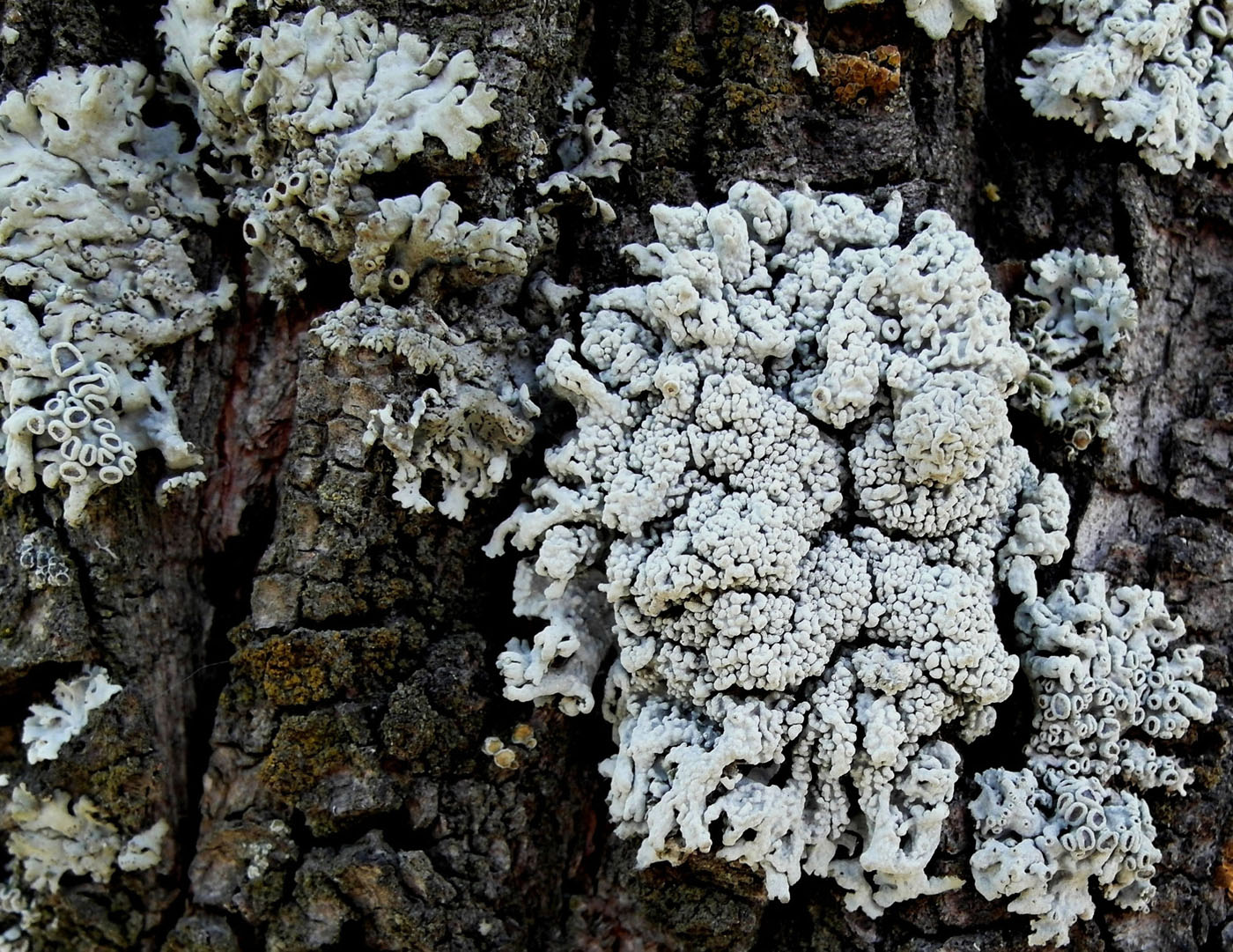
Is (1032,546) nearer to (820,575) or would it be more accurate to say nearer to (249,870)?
(820,575)

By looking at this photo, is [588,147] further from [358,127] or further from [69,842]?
A: [69,842]

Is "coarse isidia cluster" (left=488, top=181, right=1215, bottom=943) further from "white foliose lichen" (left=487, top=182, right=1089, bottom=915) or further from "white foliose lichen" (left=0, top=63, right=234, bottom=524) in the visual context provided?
"white foliose lichen" (left=0, top=63, right=234, bottom=524)

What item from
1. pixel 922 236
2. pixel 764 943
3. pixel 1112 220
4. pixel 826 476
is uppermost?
pixel 1112 220

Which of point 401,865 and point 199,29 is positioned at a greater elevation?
point 199,29

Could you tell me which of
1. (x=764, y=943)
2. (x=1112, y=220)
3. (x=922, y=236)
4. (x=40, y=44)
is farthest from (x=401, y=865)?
(x=1112, y=220)

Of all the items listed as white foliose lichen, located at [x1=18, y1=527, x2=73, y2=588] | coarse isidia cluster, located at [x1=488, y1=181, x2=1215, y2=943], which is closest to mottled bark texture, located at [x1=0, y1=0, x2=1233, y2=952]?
white foliose lichen, located at [x1=18, y1=527, x2=73, y2=588]

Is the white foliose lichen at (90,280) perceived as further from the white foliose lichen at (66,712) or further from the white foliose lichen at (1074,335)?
the white foliose lichen at (1074,335)
